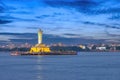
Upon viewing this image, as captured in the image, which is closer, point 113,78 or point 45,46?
point 113,78

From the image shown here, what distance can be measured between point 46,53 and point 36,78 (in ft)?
424

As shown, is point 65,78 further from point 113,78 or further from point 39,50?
point 39,50

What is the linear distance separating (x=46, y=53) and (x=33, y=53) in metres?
5.74

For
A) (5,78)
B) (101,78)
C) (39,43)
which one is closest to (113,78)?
(101,78)

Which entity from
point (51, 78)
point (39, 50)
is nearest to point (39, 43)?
point (39, 50)

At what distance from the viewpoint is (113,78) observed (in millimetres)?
42875

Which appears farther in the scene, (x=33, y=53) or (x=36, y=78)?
(x=33, y=53)

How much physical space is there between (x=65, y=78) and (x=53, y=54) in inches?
5289

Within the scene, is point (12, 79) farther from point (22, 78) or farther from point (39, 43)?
point (39, 43)

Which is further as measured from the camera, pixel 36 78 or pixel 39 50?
pixel 39 50

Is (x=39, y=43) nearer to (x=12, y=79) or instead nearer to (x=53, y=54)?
(x=53, y=54)

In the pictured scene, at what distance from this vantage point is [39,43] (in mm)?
167875

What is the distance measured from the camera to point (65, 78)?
4347cm

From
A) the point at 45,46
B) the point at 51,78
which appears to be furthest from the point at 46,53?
the point at 51,78
